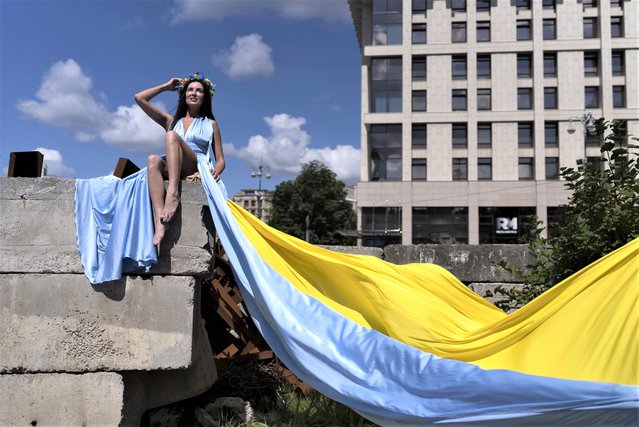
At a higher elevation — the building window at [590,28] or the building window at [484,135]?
the building window at [590,28]

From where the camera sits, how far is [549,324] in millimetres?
3441

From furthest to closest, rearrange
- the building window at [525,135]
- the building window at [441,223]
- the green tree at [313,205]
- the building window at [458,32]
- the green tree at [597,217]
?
the green tree at [313,205]
the building window at [458,32]
the building window at [525,135]
the building window at [441,223]
the green tree at [597,217]

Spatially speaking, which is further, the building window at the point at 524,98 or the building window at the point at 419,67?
the building window at the point at 419,67

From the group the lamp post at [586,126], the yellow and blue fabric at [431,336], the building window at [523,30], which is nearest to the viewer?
the yellow and blue fabric at [431,336]

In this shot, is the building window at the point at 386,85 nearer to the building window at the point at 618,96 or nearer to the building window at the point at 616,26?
the building window at the point at 618,96

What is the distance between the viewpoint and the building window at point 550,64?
126ft

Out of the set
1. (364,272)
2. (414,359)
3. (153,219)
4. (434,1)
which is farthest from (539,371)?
(434,1)

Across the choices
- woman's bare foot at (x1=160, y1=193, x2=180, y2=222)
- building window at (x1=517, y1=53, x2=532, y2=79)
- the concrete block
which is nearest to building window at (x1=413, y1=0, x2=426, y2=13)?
building window at (x1=517, y1=53, x2=532, y2=79)

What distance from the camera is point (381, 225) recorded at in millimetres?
38906

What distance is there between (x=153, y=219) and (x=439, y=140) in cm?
3633

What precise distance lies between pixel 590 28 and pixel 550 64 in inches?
153

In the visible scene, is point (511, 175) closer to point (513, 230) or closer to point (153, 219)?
point (513, 230)

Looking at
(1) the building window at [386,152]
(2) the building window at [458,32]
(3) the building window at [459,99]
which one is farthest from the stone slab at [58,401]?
(2) the building window at [458,32]

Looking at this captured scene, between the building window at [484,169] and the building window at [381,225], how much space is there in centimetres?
637
